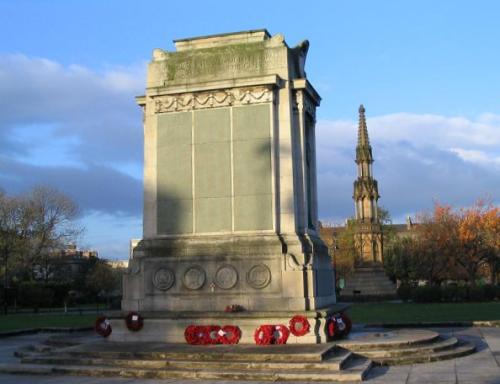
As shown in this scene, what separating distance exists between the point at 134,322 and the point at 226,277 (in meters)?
2.70

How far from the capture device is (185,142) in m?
18.2

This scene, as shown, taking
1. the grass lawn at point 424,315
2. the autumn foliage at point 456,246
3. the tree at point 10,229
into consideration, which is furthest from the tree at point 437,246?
the tree at point 10,229

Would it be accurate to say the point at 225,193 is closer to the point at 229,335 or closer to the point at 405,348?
the point at 229,335

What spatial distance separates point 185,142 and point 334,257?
59799 millimetres

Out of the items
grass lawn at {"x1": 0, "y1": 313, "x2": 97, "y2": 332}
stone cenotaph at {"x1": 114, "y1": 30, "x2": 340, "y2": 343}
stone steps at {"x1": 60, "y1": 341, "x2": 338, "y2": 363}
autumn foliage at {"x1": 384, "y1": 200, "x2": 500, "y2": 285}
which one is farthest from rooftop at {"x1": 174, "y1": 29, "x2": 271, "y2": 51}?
autumn foliage at {"x1": 384, "y1": 200, "x2": 500, "y2": 285}

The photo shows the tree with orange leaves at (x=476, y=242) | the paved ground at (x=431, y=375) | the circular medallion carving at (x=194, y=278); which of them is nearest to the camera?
the paved ground at (x=431, y=375)

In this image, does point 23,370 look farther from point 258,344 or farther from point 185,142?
point 185,142

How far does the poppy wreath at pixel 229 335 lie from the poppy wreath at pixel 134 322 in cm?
234

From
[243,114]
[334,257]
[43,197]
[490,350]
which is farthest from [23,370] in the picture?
[334,257]

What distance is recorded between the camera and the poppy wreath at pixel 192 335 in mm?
15781

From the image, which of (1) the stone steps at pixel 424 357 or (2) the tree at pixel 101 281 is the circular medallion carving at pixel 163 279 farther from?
(2) the tree at pixel 101 281

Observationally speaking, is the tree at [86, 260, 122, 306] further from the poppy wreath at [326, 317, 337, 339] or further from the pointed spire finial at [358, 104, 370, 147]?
the poppy wreath at [326, 317, 337, 339]

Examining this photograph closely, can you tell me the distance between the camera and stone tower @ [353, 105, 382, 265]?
221 ft

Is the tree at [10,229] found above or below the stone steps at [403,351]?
above
